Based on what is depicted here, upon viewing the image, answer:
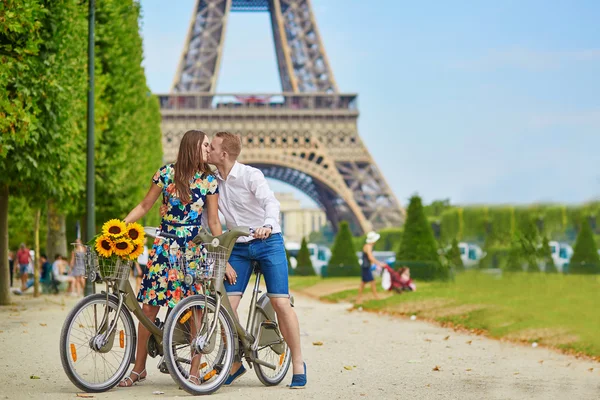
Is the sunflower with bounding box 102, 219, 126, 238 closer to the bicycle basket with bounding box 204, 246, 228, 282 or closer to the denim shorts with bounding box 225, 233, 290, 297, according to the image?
the bicycle basket with bounding box 204, 246, 228, 282

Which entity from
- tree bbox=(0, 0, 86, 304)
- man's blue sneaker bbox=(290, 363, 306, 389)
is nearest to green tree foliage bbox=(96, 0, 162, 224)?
tree bbox=(0, 0, 86, 304)

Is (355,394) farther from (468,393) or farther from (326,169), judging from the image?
(326,169)

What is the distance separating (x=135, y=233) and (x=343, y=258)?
3336 cm

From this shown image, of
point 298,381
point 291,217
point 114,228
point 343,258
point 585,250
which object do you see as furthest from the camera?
point 291,217

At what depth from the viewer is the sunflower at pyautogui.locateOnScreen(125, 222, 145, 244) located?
23.1ft

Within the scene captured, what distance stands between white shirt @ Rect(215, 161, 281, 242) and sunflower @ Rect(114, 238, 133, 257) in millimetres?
749

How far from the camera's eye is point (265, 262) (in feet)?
23.9

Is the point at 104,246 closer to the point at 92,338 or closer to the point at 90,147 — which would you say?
the point at 92,338

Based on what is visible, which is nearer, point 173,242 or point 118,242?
point 118,242

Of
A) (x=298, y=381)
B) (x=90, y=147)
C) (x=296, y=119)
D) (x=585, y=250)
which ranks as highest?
(x=296, y=119)

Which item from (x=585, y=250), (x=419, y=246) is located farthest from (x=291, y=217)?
(x=419, y=246)

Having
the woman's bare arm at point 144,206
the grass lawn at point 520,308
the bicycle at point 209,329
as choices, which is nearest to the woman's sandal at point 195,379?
the bicycle at point 209,329

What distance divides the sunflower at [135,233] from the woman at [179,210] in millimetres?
90

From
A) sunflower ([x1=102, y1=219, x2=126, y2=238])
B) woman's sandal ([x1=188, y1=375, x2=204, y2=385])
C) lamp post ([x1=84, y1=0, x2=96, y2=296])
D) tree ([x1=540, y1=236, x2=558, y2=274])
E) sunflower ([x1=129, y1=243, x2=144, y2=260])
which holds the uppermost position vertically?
lamp post ([x1=84, y1=0, x2=96, y2=296])
